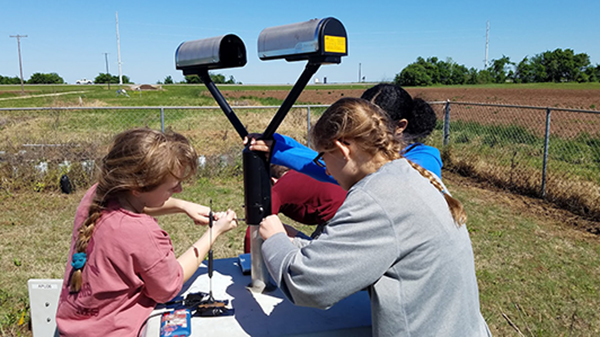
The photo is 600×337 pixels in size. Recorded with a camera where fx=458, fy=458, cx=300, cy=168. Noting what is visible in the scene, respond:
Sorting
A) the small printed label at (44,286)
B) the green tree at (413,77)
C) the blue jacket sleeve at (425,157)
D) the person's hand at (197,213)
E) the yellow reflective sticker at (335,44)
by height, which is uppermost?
the green tree at (413,77)

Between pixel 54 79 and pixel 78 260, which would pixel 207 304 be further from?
pixel 54 79

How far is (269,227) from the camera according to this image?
1.47m

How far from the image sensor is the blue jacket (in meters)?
1.75

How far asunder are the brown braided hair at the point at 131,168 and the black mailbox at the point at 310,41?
50cm

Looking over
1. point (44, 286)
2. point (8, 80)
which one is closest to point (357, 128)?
point (44, 286)

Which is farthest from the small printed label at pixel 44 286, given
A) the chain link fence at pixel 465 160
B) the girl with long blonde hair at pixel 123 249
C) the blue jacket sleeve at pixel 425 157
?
the chain link fence at pixel 465 160

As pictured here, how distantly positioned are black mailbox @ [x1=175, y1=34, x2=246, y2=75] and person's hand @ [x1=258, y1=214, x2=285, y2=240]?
0.60 metres

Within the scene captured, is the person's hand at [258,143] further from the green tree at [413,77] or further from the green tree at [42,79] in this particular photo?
the green tree at [42,79]

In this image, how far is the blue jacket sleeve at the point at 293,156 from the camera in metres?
1.73

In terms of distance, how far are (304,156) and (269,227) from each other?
0.53 metres

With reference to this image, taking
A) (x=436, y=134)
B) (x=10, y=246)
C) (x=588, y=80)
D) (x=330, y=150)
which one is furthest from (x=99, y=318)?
(x=588, y=80)

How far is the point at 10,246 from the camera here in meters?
4.51

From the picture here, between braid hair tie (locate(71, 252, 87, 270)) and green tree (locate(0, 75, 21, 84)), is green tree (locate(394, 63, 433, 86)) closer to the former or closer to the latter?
braid hair tie (locate(71, 252, 87, 270))

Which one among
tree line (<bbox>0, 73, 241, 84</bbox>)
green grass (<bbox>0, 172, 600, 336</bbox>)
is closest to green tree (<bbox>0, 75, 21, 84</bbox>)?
tree line (<bbox>0, 73, 241, 84</bbox>)
